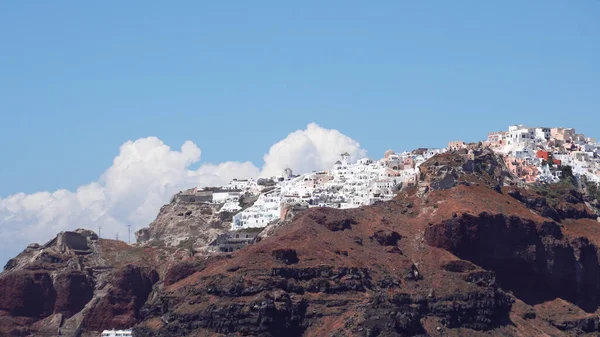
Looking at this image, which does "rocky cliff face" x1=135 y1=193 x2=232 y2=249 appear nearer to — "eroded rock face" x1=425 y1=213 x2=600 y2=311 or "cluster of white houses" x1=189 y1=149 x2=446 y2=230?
"cluster of white houses" x1=189 y1=149 x2=446 y2=230

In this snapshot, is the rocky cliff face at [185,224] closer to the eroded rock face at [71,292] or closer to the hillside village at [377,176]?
the hillside village at [377,176]

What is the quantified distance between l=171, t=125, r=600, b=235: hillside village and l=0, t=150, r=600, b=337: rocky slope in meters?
5.19

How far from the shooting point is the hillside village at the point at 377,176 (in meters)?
176

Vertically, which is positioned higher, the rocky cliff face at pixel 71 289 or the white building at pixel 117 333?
the rocky cliff face at pixel 71 289

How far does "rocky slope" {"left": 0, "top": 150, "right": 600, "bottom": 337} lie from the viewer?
471ft

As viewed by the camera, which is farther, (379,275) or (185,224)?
(185,224)

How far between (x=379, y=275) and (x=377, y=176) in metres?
33.6

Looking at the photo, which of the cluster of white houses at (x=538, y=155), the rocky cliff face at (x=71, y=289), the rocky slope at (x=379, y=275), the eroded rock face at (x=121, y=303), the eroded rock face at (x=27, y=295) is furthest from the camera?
the cluster of white houses at (x=538, y=155)

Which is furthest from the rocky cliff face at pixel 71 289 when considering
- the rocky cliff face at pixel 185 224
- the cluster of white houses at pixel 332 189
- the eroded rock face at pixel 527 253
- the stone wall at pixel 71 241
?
the eroded rock face at pixel 527 253

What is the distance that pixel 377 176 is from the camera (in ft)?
597

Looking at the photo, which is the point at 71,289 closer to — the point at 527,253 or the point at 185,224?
the point at 185,224

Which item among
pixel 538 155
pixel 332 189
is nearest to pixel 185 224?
pixel 332 189

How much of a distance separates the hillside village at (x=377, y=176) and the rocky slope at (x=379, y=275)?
5.19 m

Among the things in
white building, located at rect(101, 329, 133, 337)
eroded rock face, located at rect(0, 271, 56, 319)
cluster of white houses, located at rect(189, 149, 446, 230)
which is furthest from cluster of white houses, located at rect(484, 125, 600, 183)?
eroded rock face, located at rect(0, 271, 56, 319)
